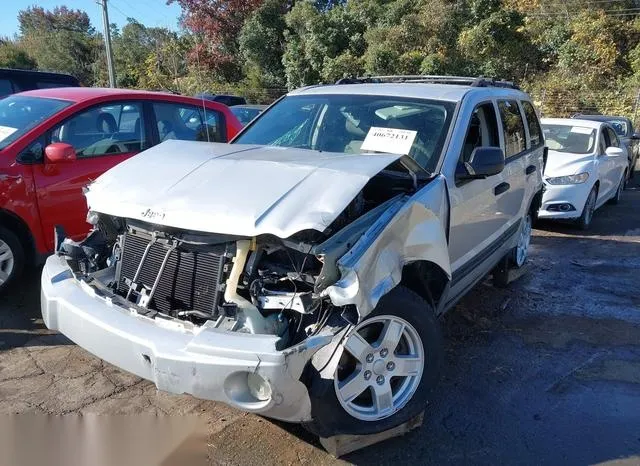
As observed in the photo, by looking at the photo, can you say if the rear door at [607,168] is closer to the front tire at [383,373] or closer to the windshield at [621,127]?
the windshield at [621,127]

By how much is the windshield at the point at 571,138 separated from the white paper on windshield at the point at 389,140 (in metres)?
5.86

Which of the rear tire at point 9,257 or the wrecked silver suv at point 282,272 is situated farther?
the rear tire at point 9,257

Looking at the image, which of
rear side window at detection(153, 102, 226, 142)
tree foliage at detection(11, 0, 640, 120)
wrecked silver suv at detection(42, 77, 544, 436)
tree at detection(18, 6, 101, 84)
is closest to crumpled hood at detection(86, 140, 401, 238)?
wrecked silver suv at detection(42, 77, 544, 436)

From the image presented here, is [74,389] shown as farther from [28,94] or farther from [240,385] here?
[28,94]

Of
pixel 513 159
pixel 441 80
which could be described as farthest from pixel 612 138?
pixel 441 80

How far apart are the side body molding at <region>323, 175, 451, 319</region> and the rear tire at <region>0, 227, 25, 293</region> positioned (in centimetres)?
322

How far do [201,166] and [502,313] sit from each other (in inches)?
120

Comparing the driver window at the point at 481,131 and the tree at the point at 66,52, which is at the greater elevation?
the driver window at the point at 481,131

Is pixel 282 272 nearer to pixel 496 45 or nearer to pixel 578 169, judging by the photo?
pixel 578 169

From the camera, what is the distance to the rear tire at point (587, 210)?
26.6 feet

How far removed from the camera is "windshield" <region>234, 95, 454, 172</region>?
147 inches

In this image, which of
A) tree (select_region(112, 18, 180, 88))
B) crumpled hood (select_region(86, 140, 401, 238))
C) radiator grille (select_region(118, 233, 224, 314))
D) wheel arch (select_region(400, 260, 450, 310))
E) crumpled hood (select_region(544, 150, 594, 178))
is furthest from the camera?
tree (select_region(112, 18, 180, 88))

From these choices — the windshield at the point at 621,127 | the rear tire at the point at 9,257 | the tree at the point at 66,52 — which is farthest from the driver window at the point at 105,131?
the tree at the point at 66,52

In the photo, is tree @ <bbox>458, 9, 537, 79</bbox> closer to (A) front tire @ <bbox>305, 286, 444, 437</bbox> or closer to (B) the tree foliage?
(B) the tree foliage
